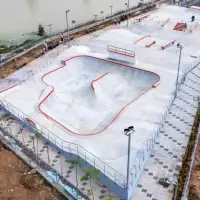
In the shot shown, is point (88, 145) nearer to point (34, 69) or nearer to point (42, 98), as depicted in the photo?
point (42, 98)

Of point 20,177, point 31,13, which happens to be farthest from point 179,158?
point 31,13

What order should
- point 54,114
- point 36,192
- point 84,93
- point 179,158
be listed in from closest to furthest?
1. point 36,192
2. point 179,158
3. point 54,114
4. point 84,93

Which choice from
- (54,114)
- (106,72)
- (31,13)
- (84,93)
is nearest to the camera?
(54,114)

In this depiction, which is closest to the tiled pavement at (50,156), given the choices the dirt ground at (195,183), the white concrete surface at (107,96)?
the white concrete surface at (107,96)

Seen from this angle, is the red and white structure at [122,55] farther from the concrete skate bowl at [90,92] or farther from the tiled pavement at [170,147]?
the tiled pavement at [170,147]

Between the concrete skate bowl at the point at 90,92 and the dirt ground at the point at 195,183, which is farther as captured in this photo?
the concrete skate bowl at the point at 90,92

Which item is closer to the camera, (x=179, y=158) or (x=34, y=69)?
(x=179, y=158)
